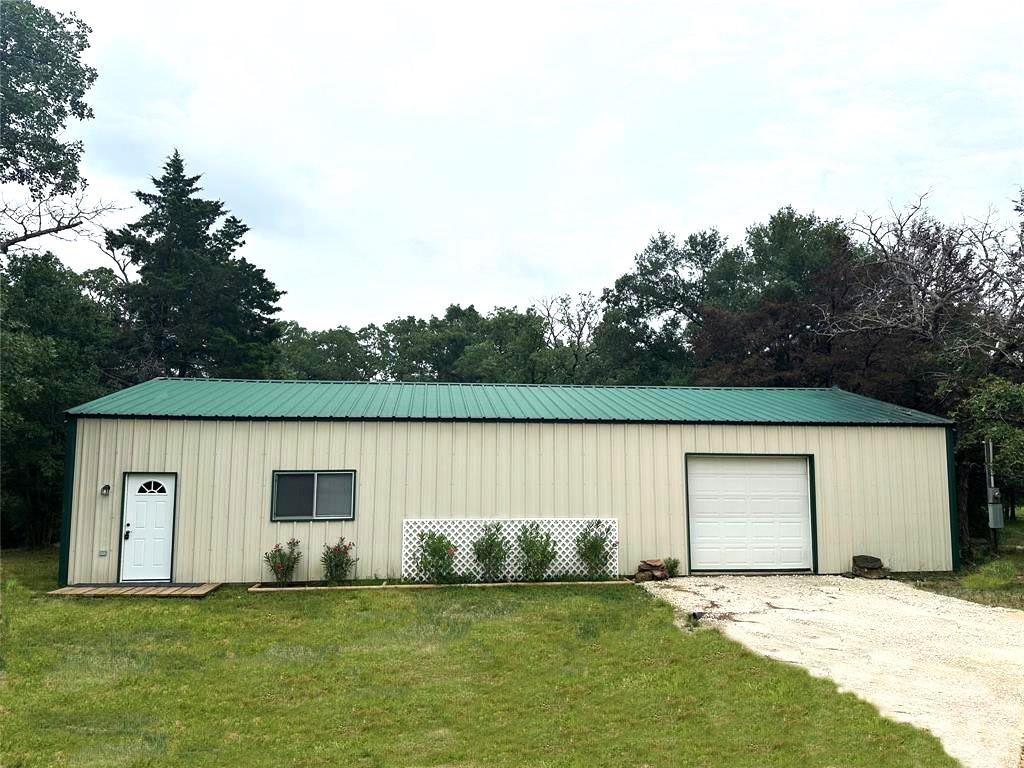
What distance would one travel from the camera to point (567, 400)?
13.2 meters

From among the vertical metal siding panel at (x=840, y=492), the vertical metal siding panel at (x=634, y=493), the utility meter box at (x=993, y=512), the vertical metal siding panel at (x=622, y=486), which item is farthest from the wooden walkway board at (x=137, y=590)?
the utility meter box at (x=993, y=512)

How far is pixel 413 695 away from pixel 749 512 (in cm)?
824

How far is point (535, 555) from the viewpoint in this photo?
1082 cm

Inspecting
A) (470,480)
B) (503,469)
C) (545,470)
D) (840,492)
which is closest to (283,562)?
(470,480)

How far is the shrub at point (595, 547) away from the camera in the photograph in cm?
1105

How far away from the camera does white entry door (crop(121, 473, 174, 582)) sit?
10.6m

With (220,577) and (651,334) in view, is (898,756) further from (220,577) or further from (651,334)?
(651,334)

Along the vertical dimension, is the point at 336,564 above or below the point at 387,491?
below

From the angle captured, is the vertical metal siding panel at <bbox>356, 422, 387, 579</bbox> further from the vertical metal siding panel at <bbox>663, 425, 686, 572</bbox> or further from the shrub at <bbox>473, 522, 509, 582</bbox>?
the vertical metal siding panel at <bbox>663, 425, 686, 572</bbox>

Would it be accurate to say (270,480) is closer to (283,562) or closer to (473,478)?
(283,562)

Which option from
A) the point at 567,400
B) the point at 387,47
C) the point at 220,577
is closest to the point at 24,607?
the point at 220,577

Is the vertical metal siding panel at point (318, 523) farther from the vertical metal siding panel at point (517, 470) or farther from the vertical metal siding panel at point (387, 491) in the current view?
the vertical metal siding panel at point (517, 470)

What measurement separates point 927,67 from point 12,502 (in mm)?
24246

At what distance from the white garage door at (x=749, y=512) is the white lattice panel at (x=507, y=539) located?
172cm
